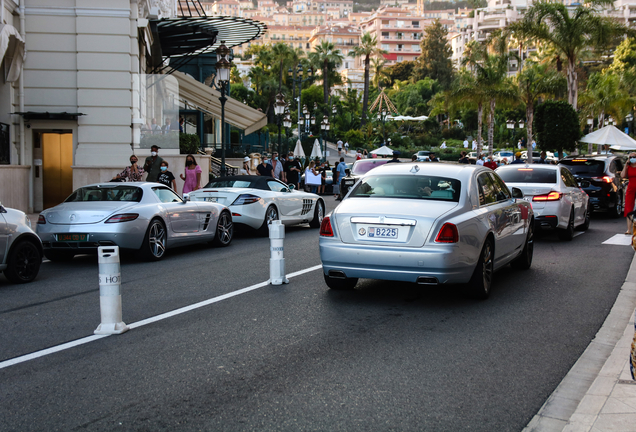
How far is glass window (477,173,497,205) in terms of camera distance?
8422 mm

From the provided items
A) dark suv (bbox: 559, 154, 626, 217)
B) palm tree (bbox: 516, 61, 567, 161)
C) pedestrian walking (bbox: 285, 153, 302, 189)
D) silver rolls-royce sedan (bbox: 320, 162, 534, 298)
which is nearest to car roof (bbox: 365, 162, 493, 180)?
silver rolls-royce sedan (bbox: 320, 162, 534, 298)

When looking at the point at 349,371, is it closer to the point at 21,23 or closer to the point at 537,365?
the point at 537,365

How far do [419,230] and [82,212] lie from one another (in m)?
5.80

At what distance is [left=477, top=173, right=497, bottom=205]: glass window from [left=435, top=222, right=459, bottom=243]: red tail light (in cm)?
109

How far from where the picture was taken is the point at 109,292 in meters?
6.38

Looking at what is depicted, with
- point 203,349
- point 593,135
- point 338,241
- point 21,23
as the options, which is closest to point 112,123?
point 21,23

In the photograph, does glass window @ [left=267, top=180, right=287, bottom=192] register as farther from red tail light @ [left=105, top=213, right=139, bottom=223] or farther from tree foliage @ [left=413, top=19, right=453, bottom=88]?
tree foliage @ [left=413, top=19, right=453, bottom=88]

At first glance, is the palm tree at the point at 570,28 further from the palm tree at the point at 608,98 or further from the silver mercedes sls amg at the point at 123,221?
the silver mercedes sls amg at the point at 123,221

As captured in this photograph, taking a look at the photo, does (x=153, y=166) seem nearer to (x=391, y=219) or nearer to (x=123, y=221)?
(x=123, y=221)

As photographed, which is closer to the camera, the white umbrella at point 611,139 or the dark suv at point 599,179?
the dark suv at point 599,179

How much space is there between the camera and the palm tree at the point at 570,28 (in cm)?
3431

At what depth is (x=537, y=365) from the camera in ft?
18.2

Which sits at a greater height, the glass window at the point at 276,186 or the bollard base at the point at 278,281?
the glass window at the point at 276,186

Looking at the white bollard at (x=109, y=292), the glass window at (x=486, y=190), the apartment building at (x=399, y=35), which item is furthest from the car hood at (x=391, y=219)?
the apartment building at (x=399, y=35)
